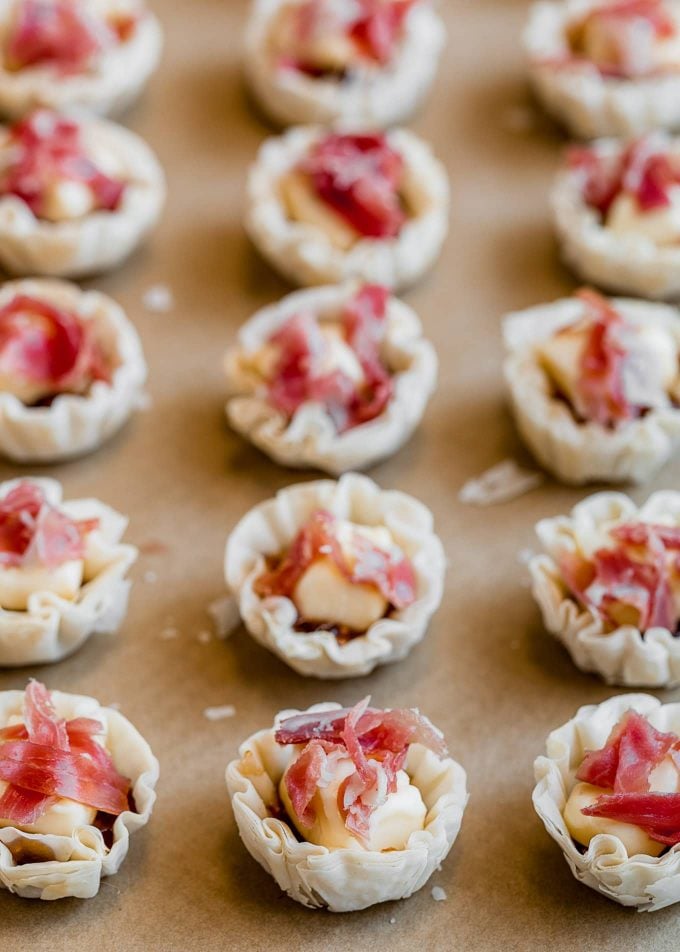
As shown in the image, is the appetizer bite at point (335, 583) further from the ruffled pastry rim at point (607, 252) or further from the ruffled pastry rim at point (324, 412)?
the ruffled pastry rim at point (607, 252)

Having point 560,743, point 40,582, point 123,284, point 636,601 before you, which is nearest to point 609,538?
point 636,601

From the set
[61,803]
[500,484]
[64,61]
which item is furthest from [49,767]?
[64,61]

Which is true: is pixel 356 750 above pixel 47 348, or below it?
below

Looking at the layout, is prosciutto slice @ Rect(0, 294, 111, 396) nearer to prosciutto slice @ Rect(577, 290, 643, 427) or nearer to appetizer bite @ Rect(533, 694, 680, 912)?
prosciutto slice @ Rect(577, 290, 643, 427)

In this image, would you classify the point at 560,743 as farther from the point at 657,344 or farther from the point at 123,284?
the point at 123,284

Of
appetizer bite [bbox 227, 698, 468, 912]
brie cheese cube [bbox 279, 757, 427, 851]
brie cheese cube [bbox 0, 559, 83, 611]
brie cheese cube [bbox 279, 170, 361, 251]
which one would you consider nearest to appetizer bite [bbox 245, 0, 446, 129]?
brie cheese cube [bbox 279, 170, 361, 251]

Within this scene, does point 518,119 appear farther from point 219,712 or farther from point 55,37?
point 219,712

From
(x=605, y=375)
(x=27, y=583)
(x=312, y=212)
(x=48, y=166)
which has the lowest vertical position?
Answer: (x=27, y=583)
